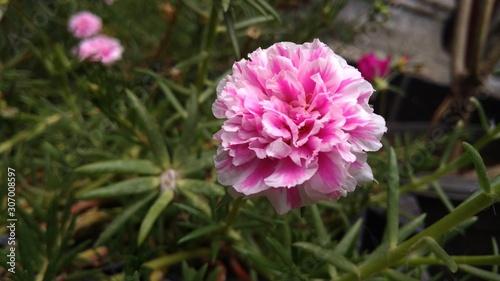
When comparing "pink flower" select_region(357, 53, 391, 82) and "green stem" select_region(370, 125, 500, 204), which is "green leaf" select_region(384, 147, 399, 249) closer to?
"green stem" select_region(370, 125, 500, 204)

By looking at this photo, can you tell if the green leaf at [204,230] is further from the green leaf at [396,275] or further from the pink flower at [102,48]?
the pink flower at [102,48]

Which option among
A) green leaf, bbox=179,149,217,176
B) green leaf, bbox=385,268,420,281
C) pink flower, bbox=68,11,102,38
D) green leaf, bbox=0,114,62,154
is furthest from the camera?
pink flower, bbox=68,11,102,38

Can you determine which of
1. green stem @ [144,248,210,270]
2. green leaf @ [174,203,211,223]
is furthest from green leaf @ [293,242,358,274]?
green stem @ [144,248,210,270]

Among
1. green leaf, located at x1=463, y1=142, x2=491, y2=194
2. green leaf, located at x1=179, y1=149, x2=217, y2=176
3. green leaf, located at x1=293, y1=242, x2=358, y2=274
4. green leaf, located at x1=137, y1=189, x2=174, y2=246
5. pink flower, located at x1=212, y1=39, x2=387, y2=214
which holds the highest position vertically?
pink flower, located at x1=212, y1=39, x2=387, y2=214

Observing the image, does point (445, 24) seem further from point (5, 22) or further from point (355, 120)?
point (355, 120)

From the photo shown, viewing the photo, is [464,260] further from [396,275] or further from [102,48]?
[102,48]

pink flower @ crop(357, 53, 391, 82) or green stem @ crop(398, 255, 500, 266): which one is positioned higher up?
pink flower @ crop(357, 53, 391, 82)

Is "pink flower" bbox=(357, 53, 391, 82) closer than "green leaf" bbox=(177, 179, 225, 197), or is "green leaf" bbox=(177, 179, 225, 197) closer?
"green leaf" bbox=(177, 179, 225, 197)

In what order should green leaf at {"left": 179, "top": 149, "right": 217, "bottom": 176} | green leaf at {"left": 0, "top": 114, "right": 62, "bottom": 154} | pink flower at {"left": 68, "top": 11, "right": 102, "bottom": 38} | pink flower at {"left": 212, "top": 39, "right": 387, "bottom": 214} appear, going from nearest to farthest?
pink flower at {"left": 212, "top": 39, "right": 387, "bottom": 214} → green leaf at {"left": 179, "top": 149, "right": 217, "bottom": 176} → green leaf at {"left": 0, "top": 114, "right": 62, "bottom": 154} → pink flower at {"left": 68, "top": 11, "right": 102, "bottom": 38}
